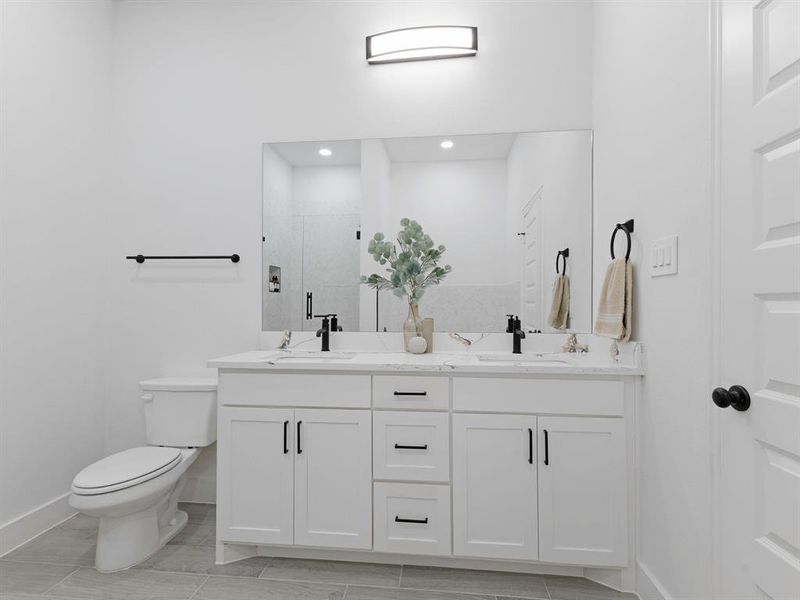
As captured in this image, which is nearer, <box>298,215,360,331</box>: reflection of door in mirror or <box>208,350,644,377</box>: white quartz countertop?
<box>208,350,644,377</box>: white quartz countertop

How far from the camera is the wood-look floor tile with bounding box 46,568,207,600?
5.57 ft

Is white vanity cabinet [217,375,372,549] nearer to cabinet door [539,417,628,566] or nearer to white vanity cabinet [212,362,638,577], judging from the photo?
white vanity cabinet [212,362,638,577]

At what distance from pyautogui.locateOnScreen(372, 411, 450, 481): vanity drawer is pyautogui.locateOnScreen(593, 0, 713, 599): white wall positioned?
75cm

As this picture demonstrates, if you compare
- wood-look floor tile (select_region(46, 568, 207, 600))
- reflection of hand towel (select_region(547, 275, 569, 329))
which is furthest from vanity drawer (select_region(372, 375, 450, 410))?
wood-look floor tile (select_region(46, 568, 207, 600))

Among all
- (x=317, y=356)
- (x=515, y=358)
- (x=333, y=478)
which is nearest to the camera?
(x=333, y=478)

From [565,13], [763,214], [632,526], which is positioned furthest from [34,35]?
[632,526]

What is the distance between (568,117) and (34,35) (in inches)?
101

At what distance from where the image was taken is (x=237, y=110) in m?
2.46

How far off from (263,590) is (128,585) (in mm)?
531

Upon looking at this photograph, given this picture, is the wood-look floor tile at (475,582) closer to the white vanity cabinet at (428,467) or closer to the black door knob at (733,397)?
the white vanity cabinet at (428,467)

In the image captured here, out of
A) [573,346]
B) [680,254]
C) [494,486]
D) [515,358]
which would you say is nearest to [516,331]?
[515,358]

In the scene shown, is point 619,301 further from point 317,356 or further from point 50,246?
point 50,246

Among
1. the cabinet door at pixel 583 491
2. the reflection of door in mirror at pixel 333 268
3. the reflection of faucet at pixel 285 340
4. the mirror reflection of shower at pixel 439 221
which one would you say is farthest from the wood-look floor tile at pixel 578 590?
the reflection of faucet at pixel 285 340

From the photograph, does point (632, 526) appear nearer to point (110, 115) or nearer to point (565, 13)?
point (565, 13)
